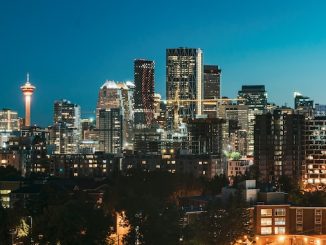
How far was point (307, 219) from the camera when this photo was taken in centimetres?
3344

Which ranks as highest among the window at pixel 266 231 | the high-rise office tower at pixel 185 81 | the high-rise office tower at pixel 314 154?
the high-rise office tower at pixel 185 81

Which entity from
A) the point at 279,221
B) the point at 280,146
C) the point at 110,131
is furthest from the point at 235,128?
the point at 279,221

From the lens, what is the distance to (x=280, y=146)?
69812 millimetres

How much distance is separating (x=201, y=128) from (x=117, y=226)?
59.8m

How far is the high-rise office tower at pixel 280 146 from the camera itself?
67.3m

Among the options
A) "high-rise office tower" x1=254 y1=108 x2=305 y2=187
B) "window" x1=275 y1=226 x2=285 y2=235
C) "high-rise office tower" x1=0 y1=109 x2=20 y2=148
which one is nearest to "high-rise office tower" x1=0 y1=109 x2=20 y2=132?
"high-rise office tower" x1=0 y1=109 x2=20 y2=148

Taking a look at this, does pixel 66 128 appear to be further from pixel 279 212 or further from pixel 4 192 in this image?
pixel 279 212

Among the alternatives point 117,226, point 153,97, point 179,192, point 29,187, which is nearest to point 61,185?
point 29,187

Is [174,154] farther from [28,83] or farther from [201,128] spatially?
[28,83]

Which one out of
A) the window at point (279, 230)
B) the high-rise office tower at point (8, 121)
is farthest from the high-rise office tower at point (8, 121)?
the window at point (279, 230)

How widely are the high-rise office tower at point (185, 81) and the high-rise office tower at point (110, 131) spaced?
21.4 m

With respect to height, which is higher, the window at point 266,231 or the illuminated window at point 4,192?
the illuminated window at point 4,192

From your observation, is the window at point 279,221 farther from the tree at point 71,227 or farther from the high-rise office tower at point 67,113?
the high-rise office tower at point 67,113

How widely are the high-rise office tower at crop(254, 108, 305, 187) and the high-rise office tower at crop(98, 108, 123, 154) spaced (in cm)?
4776
